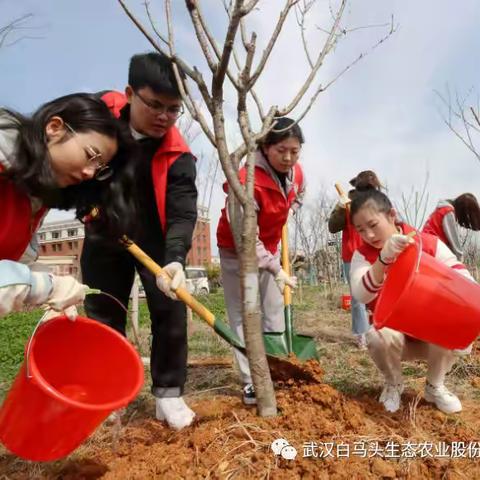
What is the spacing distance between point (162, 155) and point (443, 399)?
5.49 feet

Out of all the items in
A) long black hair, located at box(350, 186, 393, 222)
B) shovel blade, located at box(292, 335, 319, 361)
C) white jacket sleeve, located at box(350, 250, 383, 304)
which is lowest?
shovel blade, located at box(292, 335, 319, 361)

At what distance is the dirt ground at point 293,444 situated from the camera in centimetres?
148

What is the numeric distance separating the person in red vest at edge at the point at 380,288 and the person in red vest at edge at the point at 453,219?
3.78 ft

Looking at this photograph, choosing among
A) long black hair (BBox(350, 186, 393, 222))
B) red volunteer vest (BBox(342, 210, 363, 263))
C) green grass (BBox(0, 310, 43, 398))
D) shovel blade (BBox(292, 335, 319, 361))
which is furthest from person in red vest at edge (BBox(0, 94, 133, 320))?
red volunteer vest (BBox(342, 210, 363, 263))

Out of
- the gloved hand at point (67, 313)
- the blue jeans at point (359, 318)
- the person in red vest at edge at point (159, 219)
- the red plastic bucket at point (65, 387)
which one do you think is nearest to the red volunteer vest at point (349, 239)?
the blue jeans at point (359, 318)

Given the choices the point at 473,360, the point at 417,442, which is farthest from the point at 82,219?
Answer: the point at 473,360

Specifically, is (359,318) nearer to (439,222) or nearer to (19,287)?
(439,222)

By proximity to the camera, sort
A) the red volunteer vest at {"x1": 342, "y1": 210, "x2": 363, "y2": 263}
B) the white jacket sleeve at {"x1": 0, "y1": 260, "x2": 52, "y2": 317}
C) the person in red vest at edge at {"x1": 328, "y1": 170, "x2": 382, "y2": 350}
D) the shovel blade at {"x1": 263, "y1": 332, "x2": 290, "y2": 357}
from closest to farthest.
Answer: the white jacket sleeve at {"x1": 0, "y1": 260, "x2": 52, "y2": 317} < the shovel blade at {"x1": 263, "y1": 332, "x2": 290, "y2": 357} < the person in red vest at edge at {"x1": 328, "y1": 170, "x2": 382, "y2": 350} < the red volunteer vest at {"x1": 342, "y1": 210, "x2": 363, "y2": 263}

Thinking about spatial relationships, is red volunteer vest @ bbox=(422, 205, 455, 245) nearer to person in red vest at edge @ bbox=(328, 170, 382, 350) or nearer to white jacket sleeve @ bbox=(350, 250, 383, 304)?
person in red vest at edge @ bbox=(328, 170, 382, 350)

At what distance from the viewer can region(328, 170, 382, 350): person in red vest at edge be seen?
3165mm

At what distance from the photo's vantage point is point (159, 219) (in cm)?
207

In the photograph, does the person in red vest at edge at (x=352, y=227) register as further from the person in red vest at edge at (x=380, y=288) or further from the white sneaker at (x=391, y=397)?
the white sneaker at (x=391, y=397)

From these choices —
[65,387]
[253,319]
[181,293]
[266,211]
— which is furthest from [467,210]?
[65,387]

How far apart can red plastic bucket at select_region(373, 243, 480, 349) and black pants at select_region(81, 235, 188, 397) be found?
86cm
